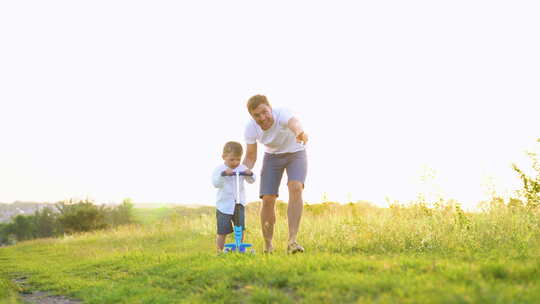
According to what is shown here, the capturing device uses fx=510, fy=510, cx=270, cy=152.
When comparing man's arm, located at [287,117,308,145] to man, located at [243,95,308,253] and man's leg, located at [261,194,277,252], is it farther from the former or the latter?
man's leg, located at [261,194,277,252]

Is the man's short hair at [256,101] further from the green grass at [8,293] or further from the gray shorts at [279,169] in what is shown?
the green grass at [8,293]

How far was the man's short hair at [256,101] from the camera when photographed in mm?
6656

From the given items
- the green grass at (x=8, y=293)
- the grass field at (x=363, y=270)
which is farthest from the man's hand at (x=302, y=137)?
the green grass at (x=8, y=293)

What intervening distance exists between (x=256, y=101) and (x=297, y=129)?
25.8 inches

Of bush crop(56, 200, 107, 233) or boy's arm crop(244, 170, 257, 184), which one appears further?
bush crop(56, 200, 107, 233)

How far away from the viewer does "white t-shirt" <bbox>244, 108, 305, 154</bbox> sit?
22.2ft

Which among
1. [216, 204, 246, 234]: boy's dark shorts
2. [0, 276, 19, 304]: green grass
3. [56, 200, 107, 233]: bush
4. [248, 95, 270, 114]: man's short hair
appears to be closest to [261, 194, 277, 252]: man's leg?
[216, 204, 246, 234]: boy's dark shorts

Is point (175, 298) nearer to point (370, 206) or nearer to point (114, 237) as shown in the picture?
point (370, 206)

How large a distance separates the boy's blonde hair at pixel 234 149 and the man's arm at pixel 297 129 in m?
1.28

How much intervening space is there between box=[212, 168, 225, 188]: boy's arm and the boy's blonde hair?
31cm

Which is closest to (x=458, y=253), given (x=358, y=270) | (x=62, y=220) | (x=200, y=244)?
(x=358, y=270)

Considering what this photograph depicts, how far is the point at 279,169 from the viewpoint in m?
7.08

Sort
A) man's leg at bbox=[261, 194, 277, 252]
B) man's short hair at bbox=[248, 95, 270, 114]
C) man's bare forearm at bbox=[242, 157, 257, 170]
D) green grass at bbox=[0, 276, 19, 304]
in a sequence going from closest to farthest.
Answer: green grass at bbox=[0, 276, 19, 304] < man's short hair at bbox=[248, 95, 270, 114] < man's leg at bbox=[261, 194, 277, 252] < man's bare forearm at bbox=[242, 157, 257, 170]

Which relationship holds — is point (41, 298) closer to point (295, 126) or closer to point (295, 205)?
point (295, 205)
